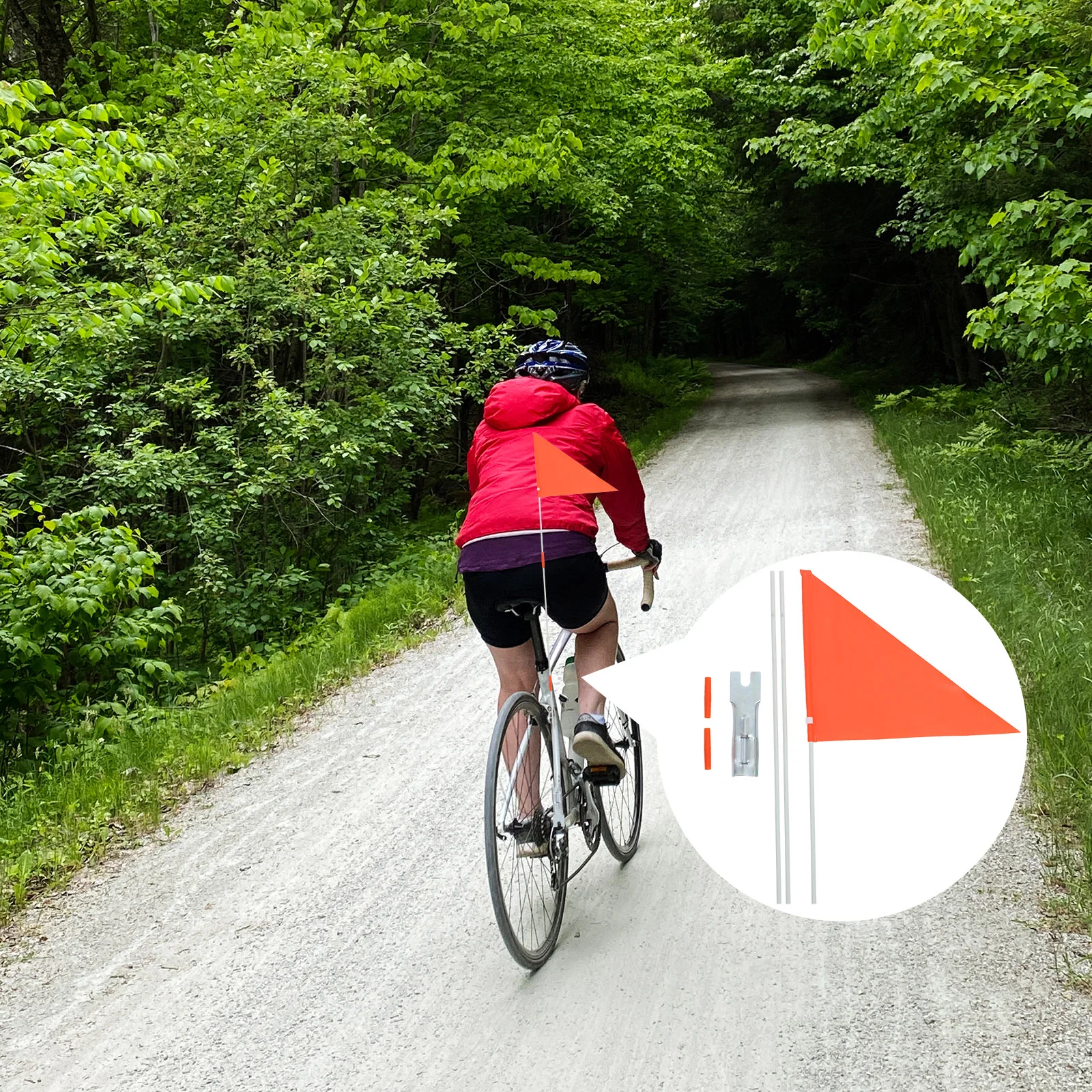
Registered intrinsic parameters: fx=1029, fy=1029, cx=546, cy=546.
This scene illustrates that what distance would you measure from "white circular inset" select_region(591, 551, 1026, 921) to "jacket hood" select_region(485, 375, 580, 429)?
3.10 feet

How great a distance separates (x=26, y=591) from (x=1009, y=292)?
25.5ft

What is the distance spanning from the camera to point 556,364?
3.88m

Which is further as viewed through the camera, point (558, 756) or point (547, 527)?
point (558, 756)

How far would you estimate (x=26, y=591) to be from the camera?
23.7 feet

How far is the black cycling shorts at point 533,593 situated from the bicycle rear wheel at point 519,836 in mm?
265

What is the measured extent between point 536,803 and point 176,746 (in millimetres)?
3647

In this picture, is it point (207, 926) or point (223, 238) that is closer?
point (207, 926)

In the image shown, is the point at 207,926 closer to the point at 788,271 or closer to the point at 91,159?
the point at 91,159

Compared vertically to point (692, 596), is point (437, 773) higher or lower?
higher

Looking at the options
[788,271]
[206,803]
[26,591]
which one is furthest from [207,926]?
[788,271]

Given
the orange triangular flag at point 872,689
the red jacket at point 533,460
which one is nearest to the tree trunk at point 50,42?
the red jacket at point 533,460

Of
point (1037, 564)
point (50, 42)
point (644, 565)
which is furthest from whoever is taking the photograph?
point (50, 42)

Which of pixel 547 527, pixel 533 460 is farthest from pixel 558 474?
pixel 547 527

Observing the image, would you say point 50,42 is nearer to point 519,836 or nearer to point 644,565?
point 644,565
